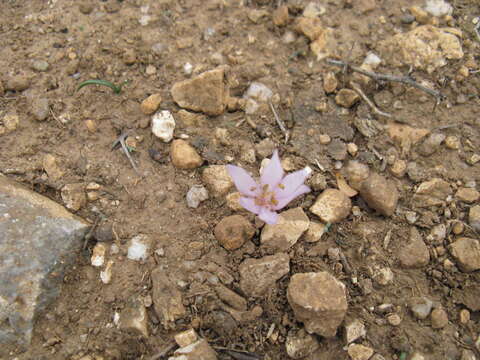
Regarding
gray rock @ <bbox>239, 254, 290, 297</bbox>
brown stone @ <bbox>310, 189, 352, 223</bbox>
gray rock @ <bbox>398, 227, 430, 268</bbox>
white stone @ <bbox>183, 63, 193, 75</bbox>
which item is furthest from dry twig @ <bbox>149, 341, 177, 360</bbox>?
white stone @ <bbox>183, 63, 193, 75</bbox>

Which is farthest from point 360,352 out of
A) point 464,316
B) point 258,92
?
point 258,92

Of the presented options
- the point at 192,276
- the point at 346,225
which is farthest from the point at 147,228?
the point at 346,225

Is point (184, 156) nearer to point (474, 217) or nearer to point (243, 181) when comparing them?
point (243, 181)

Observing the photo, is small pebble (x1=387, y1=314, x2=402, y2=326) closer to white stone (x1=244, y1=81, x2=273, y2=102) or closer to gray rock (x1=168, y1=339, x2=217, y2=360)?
gray rock (x1=168, y1=339, x2=217, y2=360)

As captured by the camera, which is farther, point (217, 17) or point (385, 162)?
point (217, 17)

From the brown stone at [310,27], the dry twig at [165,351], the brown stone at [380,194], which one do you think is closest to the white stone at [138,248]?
the dry twig at [165,351]

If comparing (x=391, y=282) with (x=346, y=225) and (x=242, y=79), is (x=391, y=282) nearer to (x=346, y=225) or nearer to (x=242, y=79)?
(x=346, y=225)

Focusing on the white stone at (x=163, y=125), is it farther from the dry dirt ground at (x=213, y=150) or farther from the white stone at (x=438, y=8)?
the white stone at (x=438, y=8)
